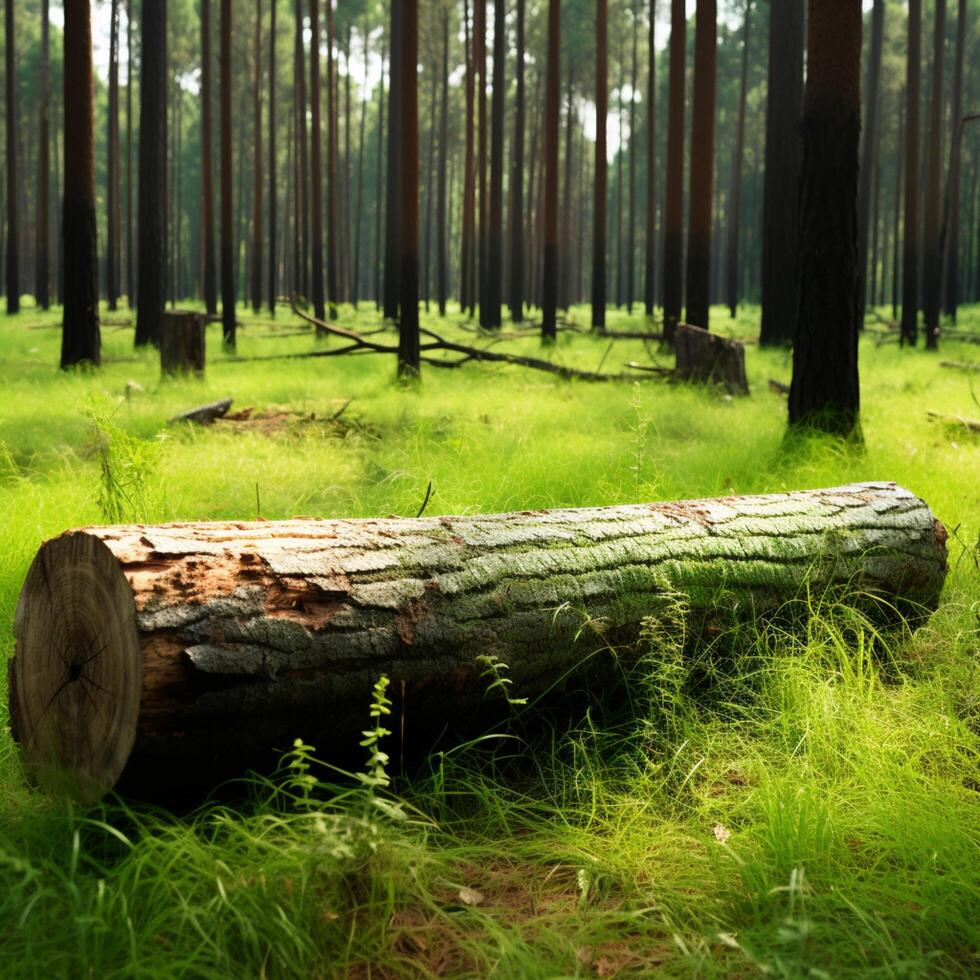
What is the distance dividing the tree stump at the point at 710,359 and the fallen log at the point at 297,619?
20.5 feet

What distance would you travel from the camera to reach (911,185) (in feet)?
46.8

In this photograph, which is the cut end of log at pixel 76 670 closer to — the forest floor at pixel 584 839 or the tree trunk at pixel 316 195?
the forest floor at pixel 584 839

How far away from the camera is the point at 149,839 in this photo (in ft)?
6.98

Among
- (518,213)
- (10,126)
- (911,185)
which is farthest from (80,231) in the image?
(518,213)

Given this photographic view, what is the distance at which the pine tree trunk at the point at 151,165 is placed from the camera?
496 inches

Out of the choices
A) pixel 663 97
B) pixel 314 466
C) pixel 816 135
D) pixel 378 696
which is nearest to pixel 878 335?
pixel 816 135

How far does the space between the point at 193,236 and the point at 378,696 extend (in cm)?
5232

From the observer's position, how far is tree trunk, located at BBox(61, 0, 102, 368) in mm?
10180

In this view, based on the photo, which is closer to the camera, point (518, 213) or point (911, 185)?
point (911, 185)

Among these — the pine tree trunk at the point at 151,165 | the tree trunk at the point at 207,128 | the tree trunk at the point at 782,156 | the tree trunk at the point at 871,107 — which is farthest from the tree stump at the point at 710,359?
the tree trunk at the point at 207,128

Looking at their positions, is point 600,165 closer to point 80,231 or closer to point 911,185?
point 911,185

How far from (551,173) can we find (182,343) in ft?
20.4

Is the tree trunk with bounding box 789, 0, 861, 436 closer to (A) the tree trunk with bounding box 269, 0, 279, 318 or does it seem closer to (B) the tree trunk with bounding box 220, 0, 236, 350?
(B) the tree trunk with bounding box 220, 0, 236, 350

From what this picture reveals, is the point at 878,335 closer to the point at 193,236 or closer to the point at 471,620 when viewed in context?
the point at 471,620
